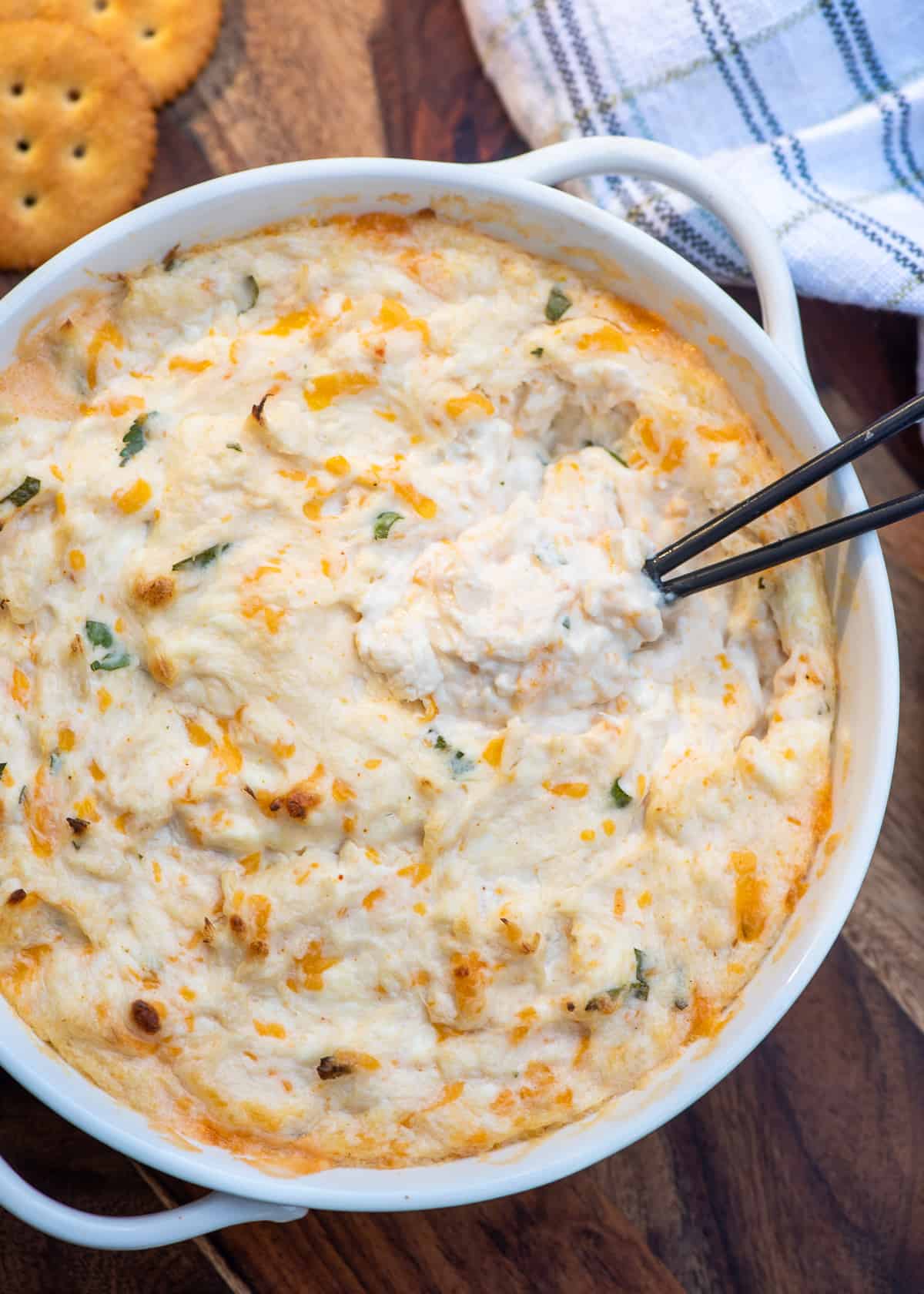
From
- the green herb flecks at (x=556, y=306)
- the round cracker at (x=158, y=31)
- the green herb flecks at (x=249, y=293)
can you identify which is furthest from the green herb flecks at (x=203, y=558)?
the round cracker at (x=158, y=31)

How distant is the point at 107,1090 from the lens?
1961 mm

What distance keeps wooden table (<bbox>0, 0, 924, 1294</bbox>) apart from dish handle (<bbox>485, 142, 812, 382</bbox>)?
55 centimetres

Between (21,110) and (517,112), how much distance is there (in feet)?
3.41

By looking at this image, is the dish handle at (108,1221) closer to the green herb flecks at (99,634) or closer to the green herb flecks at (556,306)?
the green herb flecks at (99,634)

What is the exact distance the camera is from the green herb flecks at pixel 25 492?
1995 millimetres

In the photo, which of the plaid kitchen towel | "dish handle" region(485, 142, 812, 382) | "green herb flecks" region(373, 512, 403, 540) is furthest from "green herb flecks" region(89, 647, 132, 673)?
the plaid kitchen towel

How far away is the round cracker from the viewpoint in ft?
7.89

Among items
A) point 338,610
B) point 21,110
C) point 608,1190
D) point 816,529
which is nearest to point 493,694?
point 338,610

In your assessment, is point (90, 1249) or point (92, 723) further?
point (90, 1249)

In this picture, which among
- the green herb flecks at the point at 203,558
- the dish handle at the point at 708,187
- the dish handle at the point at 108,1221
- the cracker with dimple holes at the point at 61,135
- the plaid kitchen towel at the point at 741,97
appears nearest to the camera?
the dish handle at the point at 108,1221

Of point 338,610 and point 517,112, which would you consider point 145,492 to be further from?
point 517,112

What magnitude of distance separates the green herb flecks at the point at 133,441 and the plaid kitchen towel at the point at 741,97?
113 cm

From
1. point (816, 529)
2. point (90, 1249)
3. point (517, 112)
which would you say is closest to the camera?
point (816, 529)

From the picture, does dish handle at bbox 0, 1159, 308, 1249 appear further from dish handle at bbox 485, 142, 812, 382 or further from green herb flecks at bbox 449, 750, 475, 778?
dish handle at bbox 485, 142, 812, 382
